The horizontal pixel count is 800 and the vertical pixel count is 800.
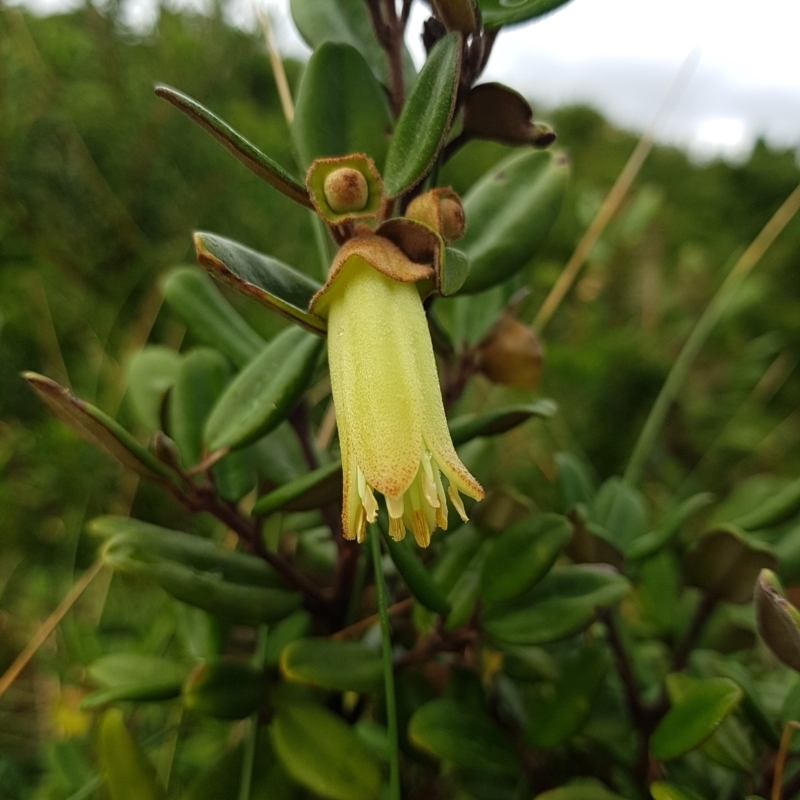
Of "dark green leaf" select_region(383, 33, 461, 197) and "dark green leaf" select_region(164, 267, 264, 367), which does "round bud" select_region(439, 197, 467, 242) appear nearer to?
"dark green leaf" select_region(383, 33, 461, 197)

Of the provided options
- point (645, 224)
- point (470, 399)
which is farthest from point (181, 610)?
point (645, 224)

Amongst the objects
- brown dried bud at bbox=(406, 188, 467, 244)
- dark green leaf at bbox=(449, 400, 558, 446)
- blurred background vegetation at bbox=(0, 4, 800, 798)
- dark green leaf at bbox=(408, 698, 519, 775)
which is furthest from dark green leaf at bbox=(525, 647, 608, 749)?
blurred background vegetation at bbox=(0, 4, 800, 798)

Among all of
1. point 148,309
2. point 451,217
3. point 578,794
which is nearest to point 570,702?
point 578,794

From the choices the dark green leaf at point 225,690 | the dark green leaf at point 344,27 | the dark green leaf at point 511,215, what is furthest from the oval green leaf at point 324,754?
the dark green leaf at point 344,27

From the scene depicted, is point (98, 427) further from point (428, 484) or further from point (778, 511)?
point (778, 511)

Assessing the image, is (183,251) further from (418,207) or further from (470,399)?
(418,207)

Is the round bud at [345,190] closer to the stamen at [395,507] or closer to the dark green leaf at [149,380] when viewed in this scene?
the stamen at [395,507]
